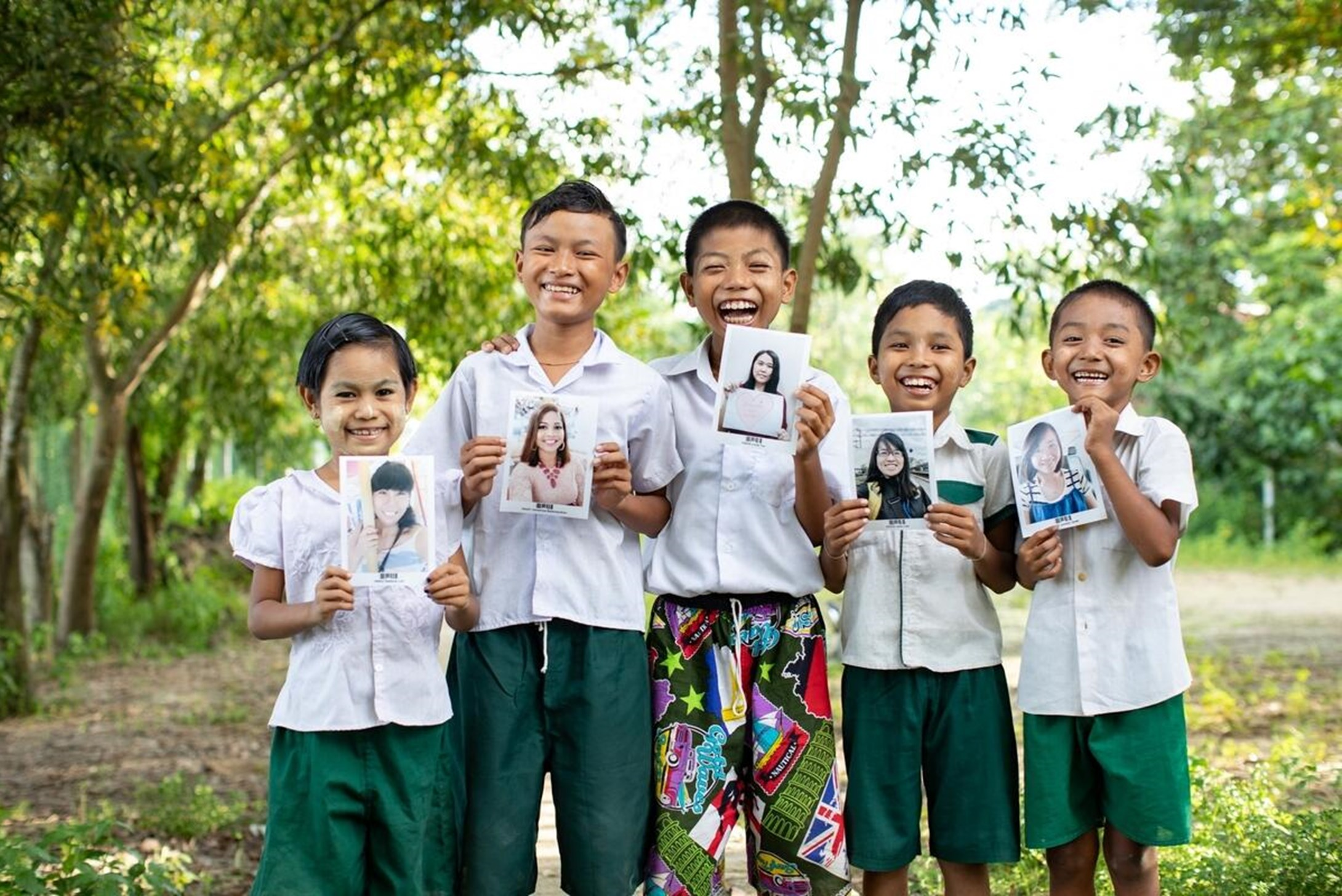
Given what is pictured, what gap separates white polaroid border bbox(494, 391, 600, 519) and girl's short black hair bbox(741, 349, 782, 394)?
347 mm

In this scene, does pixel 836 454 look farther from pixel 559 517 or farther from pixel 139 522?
pixel 139 522

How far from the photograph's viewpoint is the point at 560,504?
2.92m

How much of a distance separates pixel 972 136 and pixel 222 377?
758cm

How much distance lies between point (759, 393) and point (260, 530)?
1.13 metres

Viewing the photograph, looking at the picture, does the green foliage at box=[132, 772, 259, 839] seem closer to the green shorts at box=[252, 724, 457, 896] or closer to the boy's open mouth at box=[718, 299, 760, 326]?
the green shorts at box=[252, 724, 457, 896]

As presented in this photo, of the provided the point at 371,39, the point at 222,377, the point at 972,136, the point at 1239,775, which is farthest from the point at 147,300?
the point at 1239,775

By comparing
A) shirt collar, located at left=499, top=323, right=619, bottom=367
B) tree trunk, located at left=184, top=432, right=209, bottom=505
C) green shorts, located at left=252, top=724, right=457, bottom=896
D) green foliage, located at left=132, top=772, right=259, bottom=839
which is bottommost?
green foliage, located at left=132, top=772, right=259, bottom=839

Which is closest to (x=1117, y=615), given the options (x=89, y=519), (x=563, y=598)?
(x=563, y=598)

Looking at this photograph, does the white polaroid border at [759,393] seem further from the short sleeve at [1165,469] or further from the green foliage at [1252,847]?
the green foliage at [1252,847]

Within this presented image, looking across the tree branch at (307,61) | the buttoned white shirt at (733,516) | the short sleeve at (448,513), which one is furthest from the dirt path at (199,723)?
the tree branch at (307,61)

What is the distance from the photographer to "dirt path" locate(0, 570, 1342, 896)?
6.13 meters

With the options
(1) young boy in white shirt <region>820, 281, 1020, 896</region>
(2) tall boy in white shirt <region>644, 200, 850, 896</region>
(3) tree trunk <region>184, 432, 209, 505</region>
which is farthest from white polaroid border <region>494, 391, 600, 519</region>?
(3) tree trunk <region>184, 432, 209, 505</region>

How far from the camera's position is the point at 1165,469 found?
119 inches

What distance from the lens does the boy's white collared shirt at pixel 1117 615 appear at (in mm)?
3012
